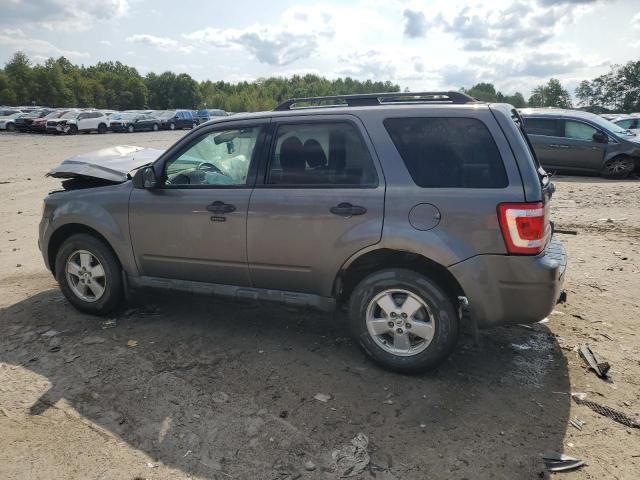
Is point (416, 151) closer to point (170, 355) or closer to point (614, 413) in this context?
point (614, 413)

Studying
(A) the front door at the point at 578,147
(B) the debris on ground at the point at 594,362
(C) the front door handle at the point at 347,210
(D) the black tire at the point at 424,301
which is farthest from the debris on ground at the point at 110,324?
(A) the front door at the point at 578,147

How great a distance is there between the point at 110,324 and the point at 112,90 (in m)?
86.4

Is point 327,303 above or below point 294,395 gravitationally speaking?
above

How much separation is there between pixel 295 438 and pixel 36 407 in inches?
69.6

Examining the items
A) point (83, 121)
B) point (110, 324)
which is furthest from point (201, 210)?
point (83, 121)

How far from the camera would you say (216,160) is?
4262 mm

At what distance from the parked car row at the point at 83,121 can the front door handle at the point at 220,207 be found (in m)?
27.8

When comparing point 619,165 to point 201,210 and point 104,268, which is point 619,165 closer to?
point 201,210

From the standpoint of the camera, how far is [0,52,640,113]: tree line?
221 ft

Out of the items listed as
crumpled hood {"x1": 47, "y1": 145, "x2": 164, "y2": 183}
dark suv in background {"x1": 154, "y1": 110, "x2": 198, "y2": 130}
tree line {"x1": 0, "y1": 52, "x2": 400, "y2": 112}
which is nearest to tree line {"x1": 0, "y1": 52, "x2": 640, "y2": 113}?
tree line {"x1": 0, "y1": 52, "x2": 400, "y2": 112}

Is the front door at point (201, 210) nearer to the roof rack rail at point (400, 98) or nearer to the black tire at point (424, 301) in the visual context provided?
the roof rack rail at point (400, 98)

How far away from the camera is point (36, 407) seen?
3.38m

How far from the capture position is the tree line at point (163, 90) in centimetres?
6725

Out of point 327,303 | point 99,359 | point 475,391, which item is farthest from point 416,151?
point 99,359
